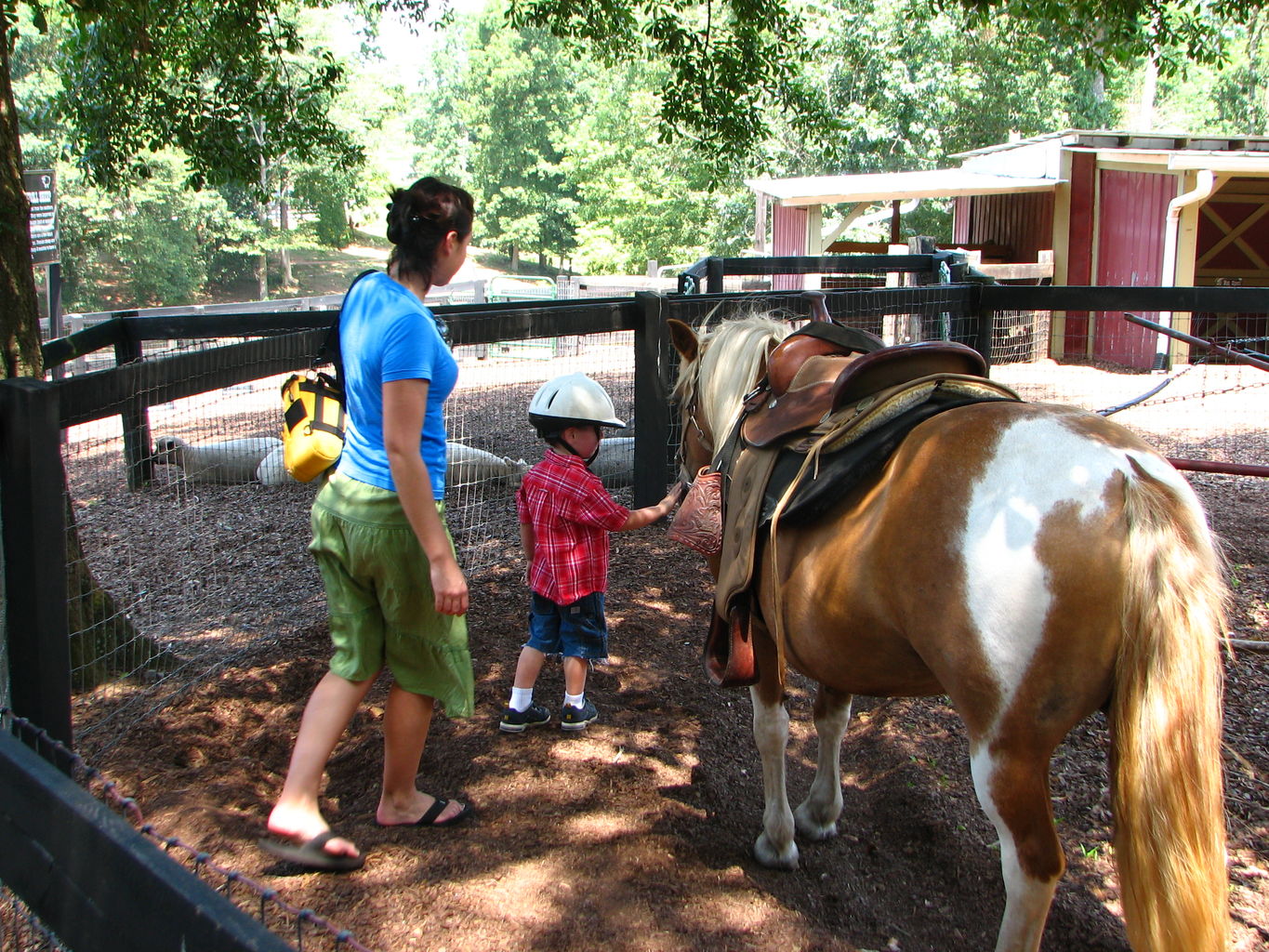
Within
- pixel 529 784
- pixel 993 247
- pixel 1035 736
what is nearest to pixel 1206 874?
pixel 1035 736

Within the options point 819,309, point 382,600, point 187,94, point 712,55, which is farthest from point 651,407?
point 187,94

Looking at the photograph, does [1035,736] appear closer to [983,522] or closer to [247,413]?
[983,522]

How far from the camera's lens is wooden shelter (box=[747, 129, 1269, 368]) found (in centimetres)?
1312

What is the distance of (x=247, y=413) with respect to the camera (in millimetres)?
8023

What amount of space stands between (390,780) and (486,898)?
0.48 m

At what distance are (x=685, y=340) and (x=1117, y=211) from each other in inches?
558

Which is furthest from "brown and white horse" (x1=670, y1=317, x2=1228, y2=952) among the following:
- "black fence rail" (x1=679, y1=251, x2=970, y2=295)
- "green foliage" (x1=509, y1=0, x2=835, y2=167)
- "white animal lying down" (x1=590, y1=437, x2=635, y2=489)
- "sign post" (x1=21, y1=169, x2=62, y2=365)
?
"sign post" (x1=21, y1=169, x2=62, y2=365)

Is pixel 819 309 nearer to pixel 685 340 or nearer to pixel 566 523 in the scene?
pixel 685 340

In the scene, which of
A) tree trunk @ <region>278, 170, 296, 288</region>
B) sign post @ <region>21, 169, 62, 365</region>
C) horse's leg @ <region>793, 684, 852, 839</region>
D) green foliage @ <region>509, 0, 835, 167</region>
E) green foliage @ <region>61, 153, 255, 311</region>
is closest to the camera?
horse's leg @ <region>793, 684, 852, 839</region>

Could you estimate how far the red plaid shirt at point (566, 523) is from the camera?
137 inches

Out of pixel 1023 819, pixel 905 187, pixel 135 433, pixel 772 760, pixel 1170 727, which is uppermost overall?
pixel 905 187

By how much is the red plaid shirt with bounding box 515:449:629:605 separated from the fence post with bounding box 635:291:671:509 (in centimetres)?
219

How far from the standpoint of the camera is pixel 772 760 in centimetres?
300

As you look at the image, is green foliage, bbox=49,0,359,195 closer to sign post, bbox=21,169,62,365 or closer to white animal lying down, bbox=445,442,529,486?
sign post, bbox=21,169,62,365
